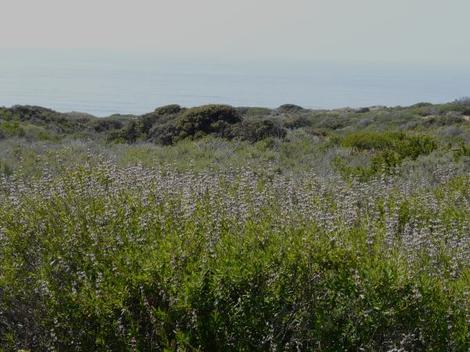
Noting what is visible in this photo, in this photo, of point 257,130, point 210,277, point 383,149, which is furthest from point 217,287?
point 257,130

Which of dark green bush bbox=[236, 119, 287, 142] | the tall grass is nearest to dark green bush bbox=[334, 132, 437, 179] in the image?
dark green bush bbox=[236, 119, 287, 142]

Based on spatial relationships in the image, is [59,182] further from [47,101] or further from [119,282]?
[47,101]

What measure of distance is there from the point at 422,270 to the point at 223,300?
61.0 inches

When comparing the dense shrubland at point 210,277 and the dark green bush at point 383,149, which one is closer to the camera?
the dense shrubland at point 210,277

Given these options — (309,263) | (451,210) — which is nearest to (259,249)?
(309,263)

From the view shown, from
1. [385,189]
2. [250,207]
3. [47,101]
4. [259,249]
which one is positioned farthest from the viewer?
[47,101]

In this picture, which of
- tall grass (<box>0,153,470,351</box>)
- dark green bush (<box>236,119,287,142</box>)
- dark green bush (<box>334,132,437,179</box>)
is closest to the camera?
tall grass (<box>0,153,470,351</box>)

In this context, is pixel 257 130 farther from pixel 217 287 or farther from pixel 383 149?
pixel 217 287

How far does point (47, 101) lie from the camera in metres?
57.2

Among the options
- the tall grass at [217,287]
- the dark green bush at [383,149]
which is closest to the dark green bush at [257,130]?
the dark green bush at [383,149]

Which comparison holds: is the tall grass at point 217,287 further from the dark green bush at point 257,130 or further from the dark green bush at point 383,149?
the dark green bush at point 257,130

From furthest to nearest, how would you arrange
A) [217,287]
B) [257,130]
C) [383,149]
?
1. [257,130]
2. [383,149]
3. [217,287]

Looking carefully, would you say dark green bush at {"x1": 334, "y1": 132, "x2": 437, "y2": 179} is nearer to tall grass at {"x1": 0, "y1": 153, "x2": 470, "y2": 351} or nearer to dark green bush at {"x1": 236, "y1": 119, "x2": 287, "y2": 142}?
dark green bush at {"x1": 236, "y1": 119, "x2": 287, "y2": 142}

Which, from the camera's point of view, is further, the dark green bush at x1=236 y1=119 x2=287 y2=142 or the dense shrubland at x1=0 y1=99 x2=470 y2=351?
the dark green bush at x1=236 y1=119 x2=287 y2=142
